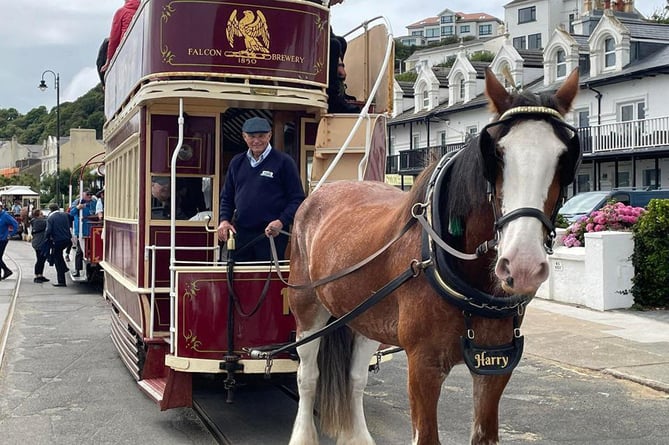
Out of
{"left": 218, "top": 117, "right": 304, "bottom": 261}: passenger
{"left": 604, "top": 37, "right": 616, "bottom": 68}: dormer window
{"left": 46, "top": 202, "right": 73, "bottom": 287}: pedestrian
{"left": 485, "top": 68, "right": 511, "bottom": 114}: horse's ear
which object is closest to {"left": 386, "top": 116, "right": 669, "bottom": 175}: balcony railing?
{"left": 604, "top": 37, "right": 616, "bottom": 68}: dormer window

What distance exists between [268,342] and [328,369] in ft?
2.03

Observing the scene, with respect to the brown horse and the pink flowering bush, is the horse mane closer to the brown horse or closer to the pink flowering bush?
the brown horse

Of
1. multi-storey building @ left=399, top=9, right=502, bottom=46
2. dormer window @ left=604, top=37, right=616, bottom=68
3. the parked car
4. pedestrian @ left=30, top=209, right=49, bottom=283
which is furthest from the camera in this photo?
multi-storey building @ left=399, top=9, right=502, bottom=46

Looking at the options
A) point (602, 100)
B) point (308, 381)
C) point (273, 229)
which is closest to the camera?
point (308, 381)

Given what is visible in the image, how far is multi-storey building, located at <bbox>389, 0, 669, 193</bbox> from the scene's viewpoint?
29.4 meters

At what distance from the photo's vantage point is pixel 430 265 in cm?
346

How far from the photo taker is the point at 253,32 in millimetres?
6141

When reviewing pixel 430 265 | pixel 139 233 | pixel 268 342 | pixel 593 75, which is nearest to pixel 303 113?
pixel 139 233

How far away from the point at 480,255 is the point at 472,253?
69mm

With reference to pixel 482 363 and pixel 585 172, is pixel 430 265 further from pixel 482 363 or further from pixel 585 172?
pixel 585 172

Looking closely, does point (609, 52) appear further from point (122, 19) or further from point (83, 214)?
point (122, 19)

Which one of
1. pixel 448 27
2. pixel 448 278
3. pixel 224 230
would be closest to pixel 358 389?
pixel 224 230

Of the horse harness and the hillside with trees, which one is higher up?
the hillside with trees

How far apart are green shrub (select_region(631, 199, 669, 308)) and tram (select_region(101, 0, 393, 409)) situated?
6.24m
